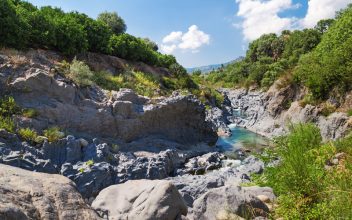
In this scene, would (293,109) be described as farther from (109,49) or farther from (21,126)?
(21,126)

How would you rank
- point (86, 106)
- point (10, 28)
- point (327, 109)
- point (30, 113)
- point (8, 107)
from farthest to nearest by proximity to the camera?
point (327, 109)
point (10, 28)
point (86, 106)
point (30, 113)
point (8, 107)

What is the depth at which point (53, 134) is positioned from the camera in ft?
55.0

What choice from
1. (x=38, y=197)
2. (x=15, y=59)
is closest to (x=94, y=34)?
(x=15, y=59)

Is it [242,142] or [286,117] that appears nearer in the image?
[242,142]

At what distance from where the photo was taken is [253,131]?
33.2m

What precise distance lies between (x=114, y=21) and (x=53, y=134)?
34.2 m

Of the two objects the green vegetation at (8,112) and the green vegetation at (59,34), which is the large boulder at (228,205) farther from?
the green vegetation at (59,34)

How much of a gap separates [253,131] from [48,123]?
20242 mm

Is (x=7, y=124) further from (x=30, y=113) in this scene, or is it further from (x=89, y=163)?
(x=89, y=163)

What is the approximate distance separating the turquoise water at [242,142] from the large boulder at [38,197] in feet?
68.5

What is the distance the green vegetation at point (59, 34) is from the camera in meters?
23.0

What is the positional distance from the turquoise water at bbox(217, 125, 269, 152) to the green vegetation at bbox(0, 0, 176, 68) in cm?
1329

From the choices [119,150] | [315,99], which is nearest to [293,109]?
[315,99]

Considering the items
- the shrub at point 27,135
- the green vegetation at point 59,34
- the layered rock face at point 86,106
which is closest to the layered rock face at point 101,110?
the layered rock face at point 86,106
